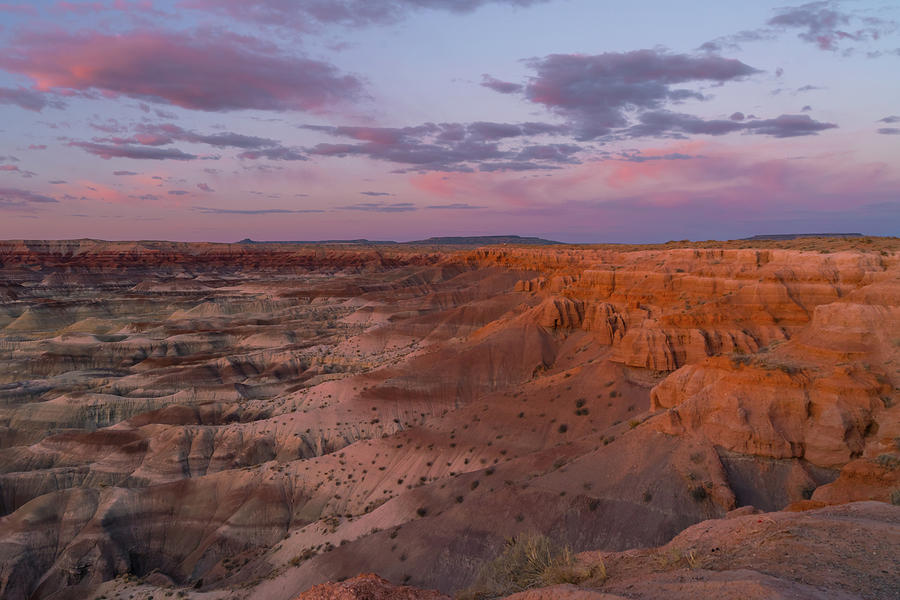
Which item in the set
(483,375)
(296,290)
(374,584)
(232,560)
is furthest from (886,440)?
(296,290)

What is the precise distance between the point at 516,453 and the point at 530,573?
19.6m

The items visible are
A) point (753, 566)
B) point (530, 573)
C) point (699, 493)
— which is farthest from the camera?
point (699, 493)

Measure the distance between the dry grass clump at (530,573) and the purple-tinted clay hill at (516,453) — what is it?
0.22 feet

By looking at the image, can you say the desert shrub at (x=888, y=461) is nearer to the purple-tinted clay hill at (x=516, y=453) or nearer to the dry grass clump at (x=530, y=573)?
the purple-tinted clay hill at (x=516, y=453)

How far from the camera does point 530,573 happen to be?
10484 mm

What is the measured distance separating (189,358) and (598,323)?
48.2m

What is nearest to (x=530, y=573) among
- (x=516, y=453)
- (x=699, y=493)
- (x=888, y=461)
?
(x=699, y=493)

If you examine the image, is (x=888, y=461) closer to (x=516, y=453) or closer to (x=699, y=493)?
(x=699, y=493)

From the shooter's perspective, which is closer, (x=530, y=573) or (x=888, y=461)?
(x=530, y=573)

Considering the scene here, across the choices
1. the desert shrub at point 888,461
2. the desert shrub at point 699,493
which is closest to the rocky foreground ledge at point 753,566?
the desert shrub at point 888,461

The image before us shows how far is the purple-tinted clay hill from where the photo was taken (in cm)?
923

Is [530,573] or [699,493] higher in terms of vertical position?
[530,573]

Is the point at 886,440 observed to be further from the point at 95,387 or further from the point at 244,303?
the point at 244,303

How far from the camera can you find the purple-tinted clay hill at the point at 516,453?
30.3ft
